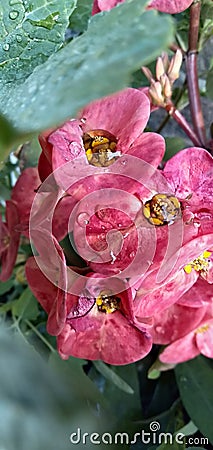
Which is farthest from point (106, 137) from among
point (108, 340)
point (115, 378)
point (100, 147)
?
point (115, 378)

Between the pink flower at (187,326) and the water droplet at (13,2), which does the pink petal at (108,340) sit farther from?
the water droplet at (13,2)

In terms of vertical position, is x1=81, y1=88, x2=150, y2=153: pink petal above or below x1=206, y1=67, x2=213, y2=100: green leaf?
above

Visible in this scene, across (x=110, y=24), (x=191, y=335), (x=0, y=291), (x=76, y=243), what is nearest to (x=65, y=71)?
(x=110, y=24)

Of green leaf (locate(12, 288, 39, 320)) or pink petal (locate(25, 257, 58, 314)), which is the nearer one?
pink petal (locate(25, 257, 58, 314))

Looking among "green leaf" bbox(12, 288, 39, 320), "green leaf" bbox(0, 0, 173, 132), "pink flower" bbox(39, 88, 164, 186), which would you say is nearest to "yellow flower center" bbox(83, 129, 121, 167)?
"pink flower" bbox(39, 88, 164, 186)

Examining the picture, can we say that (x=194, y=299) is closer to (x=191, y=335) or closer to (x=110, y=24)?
(x=191, y=335)

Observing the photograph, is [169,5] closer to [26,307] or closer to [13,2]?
[13,2]

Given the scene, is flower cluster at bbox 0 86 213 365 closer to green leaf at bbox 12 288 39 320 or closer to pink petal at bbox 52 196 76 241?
pink petal at bbox 52 196 76 241

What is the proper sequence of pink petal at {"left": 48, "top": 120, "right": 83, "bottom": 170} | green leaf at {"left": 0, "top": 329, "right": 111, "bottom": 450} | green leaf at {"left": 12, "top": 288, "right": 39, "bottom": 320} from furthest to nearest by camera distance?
green leaf at {"left": 12, "top": 288, "right": 39, "bottom": 320}, pink petal at {"left": 48, "top": 120, "right": 83, "bottom": 170}, green leaf at {"left": 0, "top": 329, "right": 111, "bottom": 450}
